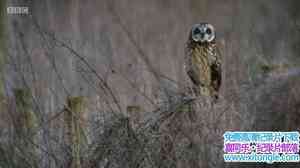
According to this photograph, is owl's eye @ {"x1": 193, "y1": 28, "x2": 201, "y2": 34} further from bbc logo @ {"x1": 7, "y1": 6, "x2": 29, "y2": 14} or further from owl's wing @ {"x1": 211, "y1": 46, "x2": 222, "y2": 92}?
bbc logo @ {"x1": 7, "y1": 6, "x2": 29, "y2": 14}

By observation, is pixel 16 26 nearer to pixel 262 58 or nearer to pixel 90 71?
pixel 90 71

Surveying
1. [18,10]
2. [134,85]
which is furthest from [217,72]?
[18,10]

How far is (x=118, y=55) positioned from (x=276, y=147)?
786mm

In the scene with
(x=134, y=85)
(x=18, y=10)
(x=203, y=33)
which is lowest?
(x=134, y=85)

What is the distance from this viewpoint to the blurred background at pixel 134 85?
421cm

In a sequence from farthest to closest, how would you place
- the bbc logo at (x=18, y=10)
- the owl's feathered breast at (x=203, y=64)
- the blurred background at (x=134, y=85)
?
1. the owl's feathered breast at (x=203, y=64)
2. the bbc logo at (x=18, y=10)
3. the blurred background at (x=134, y=85)

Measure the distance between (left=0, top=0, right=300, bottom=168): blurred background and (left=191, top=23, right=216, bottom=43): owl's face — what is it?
0.08 m

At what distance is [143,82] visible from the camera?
→ 4355 mm

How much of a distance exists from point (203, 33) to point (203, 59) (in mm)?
192

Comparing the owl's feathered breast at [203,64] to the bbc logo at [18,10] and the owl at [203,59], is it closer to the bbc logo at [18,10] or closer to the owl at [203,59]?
the owl at [203,59]

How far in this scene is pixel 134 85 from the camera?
436 cm

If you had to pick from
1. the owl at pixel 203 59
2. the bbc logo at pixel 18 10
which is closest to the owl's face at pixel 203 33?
the owl at pixel 203 59

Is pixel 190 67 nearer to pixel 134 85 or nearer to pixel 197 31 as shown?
pixel 197 31

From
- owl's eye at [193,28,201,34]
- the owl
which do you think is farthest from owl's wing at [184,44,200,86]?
owl's eye at [193,28,201,34]
